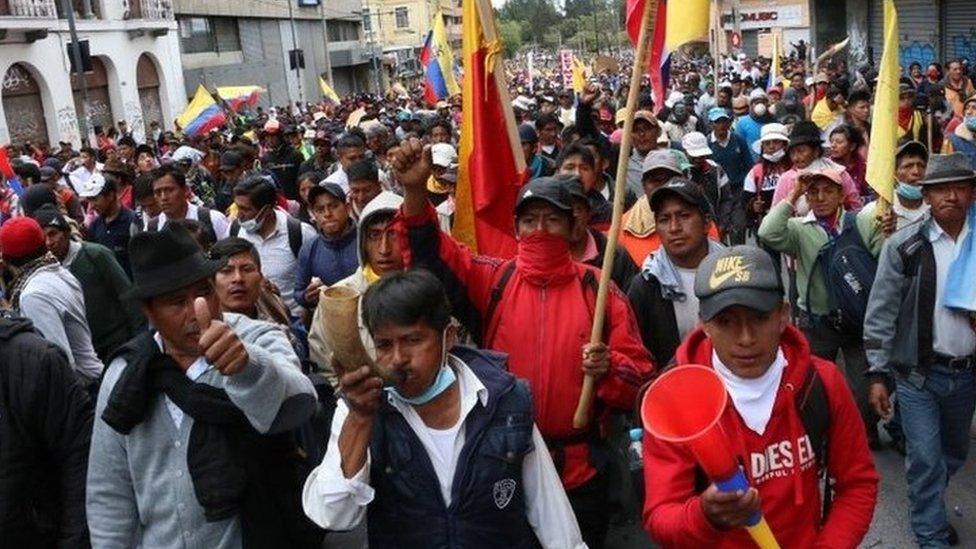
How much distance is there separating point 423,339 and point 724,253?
0.82 meters

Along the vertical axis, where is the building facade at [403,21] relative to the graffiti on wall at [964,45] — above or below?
above

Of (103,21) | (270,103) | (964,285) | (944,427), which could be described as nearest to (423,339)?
(964,285)

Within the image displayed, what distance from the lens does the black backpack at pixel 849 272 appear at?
15.5ft

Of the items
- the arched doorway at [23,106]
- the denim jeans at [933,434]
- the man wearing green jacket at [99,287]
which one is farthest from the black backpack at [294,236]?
the arched doorway at [23,106]

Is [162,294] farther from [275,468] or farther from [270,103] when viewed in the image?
[270,103]

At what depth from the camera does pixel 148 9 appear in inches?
1272

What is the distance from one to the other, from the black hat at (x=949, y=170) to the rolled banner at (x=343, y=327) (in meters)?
2.80

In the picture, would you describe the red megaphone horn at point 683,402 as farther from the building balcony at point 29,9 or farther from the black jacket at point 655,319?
the building balcony at point 29,9

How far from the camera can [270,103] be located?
44.7 meters

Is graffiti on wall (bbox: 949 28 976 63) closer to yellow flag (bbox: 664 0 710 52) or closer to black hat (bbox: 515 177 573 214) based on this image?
yellow flag (bbox: 664 0 710 52)

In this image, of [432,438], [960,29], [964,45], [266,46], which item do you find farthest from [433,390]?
[266,46]

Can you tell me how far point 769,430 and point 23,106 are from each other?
27543 millimetres

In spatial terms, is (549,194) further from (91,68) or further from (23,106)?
(23,106)

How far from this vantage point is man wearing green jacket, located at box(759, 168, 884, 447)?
4.99 m
